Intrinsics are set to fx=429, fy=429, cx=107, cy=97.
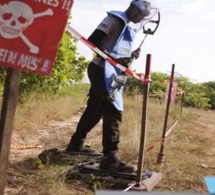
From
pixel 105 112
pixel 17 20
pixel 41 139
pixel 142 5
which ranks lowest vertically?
pixel 41 139

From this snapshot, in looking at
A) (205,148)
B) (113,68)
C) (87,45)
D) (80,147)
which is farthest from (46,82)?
(87,45)

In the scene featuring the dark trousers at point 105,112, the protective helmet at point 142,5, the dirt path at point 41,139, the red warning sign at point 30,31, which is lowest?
the dirt path at point 41,139

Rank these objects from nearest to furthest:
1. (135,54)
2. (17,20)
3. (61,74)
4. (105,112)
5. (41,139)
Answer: (17,20)
(105,112)
(135,54)
(41,139)
(61,74)

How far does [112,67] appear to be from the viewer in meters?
4.09

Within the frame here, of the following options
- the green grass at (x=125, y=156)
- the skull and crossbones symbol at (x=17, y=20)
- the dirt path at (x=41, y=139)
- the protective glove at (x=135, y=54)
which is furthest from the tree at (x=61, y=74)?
the skull and crossbones symbol at (x=17, y=20)

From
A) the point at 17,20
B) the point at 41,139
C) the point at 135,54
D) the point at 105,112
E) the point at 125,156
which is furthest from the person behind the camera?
the point at 41,139

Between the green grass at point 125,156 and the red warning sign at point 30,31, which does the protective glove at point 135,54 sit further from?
the red warning sign at point 30,31

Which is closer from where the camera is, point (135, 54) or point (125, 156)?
point (135, 54)

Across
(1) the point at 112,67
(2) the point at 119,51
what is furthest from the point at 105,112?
(2) the point at 119,51

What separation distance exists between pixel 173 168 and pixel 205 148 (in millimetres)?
1617

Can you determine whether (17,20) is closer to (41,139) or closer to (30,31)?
(30,31)

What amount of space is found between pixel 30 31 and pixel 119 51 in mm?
1960

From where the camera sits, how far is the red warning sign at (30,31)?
221cm

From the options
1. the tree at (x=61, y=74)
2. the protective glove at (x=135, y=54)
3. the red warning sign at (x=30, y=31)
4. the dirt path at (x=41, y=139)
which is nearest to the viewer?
the red warning sign at (x=30, y=31)
